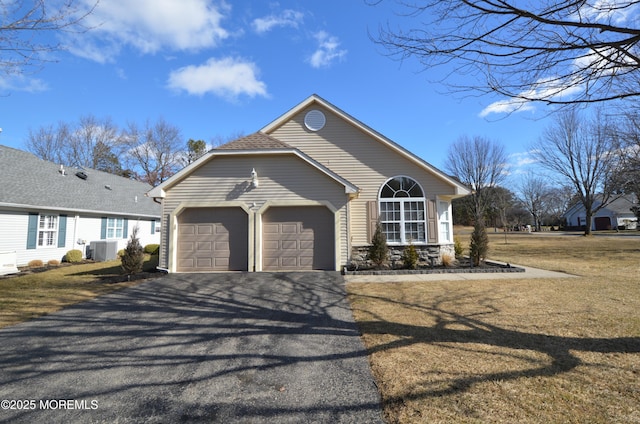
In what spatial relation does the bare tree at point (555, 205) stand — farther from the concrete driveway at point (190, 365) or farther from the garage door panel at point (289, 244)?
the concrete driveway at point (190, 365)

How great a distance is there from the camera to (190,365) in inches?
144

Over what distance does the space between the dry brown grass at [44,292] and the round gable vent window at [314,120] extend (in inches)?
345

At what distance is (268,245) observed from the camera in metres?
10.7

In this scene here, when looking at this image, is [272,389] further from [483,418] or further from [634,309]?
[634,309]

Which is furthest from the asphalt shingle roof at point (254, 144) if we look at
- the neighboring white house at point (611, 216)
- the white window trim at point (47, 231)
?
the neighboring white house at point (611, 216)

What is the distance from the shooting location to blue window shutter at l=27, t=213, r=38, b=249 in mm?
13525

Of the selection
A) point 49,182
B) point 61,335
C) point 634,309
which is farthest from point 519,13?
A: point 49,182

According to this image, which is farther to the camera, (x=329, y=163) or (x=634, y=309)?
(x=329, y=163)

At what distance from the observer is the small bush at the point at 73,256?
591 inches

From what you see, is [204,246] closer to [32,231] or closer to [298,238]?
[298,238]

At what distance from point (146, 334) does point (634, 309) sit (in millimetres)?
8807

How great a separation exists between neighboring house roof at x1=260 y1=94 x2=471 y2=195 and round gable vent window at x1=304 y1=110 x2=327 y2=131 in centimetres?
37

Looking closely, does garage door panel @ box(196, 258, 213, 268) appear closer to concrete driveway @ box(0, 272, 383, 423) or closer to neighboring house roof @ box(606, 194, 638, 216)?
concrete driveway @ box(0, 272, 383, 423)

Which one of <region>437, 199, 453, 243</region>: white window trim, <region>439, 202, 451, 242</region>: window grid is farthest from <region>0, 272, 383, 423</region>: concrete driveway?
<region>439, 202, 451, 242</region>: window grid
